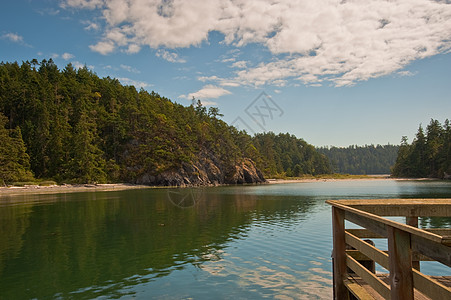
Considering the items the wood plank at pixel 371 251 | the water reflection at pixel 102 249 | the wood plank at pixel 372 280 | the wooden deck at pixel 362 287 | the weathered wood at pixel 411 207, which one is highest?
the weathered wood at pixel 411 207

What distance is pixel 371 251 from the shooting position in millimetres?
6137

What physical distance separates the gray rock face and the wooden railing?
11034 centimetres

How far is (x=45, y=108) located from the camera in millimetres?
109500

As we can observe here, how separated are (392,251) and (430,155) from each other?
6920 inches

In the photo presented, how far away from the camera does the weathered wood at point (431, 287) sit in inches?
155

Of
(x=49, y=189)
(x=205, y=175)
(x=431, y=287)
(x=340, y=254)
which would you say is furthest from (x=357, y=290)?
(x=205, y=175)

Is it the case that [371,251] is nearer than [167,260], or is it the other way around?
[371,251]

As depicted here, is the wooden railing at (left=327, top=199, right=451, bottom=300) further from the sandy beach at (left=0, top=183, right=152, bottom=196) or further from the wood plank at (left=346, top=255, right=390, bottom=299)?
the sandy beach at (left=0, top=183, right=152, bottom=196)

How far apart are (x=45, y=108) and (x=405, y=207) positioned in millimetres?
123139

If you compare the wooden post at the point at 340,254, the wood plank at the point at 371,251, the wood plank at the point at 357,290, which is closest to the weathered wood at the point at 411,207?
the wooden post at the point at 340,254

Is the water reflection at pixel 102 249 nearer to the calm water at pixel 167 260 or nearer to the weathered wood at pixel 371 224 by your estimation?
the calm water at pixel 167 260

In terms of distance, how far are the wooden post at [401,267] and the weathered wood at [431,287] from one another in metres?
0.12

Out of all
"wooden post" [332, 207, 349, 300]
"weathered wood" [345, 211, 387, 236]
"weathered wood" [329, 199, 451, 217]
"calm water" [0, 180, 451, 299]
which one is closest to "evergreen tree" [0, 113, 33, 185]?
"calm water" [0, 180, 451, 299]

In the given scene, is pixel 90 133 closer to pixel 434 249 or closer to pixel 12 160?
pixel 12 160
